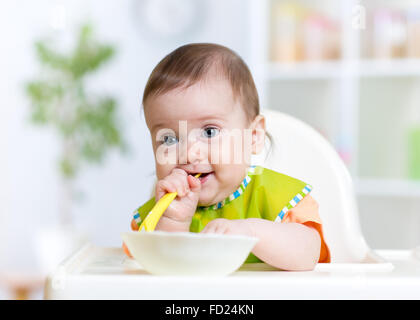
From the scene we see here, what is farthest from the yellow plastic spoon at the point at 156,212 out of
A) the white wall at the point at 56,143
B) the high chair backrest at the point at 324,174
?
the white wall at the point at 56,143

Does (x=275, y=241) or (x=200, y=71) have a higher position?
(x=200, y=71)

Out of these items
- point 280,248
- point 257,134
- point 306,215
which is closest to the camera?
point 280,248

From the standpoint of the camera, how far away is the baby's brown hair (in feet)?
2.37

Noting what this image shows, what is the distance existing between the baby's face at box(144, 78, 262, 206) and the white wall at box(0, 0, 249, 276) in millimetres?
2356

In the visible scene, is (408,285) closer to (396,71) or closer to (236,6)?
(396,71)

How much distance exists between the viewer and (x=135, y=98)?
10.3 ft

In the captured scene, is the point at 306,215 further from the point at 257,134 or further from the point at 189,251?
the point at 189,251

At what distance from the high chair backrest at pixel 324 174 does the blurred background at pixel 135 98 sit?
1.32 meters

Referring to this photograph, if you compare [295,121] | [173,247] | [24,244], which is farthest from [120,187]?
[173,247]

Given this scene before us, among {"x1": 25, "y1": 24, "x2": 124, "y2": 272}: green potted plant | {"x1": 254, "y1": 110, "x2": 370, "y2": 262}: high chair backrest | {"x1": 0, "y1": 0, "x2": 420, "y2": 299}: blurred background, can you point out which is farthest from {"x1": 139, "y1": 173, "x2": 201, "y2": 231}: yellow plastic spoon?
{"x1": 25, "y1": 24, "x2": 124, "y2": 272}: green potted plant

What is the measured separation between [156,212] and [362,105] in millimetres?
1890

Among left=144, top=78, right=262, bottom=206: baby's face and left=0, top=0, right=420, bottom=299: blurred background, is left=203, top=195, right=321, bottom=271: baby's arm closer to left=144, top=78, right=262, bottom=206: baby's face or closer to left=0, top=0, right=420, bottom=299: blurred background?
left=144, top=78, right=262, bottom=206: baby's face

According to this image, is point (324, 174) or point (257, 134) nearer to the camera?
point (257, 134)

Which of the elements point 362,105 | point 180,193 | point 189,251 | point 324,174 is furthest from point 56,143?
point 189,251
